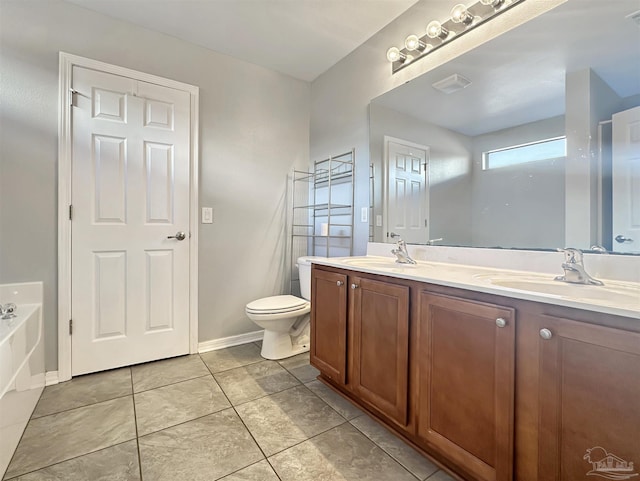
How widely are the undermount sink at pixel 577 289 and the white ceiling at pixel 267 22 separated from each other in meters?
1.82

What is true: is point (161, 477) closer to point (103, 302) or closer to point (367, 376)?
point (367, 376)

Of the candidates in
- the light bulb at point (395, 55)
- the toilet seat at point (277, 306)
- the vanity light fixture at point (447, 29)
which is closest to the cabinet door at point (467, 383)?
the toilet seat at point (277, 306)

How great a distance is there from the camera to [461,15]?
62.3 inches

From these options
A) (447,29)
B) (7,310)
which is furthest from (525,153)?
(7,310)

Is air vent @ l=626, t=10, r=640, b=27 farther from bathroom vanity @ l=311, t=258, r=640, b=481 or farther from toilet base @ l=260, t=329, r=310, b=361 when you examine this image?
toilet base @ l=260, t=329, r=310, b=361

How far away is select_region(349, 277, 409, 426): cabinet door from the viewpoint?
1.27 m

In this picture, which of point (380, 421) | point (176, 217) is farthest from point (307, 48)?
point (380, 421)

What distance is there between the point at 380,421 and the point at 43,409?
1774mm

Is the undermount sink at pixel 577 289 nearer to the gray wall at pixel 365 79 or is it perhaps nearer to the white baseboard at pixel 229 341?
the gray wall at pixel 365 79

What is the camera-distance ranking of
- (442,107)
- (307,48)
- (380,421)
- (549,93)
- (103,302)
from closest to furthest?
(549,93) < (380,421) < (442,107) < (103,302) < (307,48)

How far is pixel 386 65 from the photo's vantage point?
6.88ft

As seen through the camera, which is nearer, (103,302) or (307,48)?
(103,302)

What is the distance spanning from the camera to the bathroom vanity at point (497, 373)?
0.74 meters

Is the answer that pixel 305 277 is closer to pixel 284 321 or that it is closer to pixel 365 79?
pixel 284 321
